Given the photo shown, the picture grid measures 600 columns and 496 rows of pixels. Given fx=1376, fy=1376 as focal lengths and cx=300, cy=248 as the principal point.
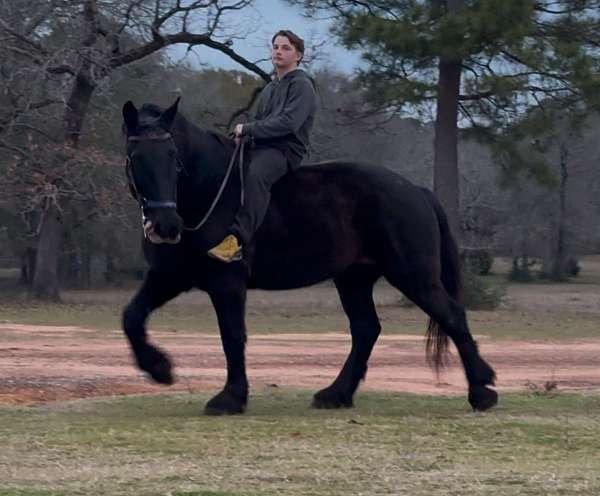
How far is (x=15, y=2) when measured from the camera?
33.9 m

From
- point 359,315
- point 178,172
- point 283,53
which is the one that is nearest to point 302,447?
point 178,172

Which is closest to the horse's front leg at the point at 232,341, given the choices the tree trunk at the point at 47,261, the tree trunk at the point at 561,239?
the tree trunk at the point at 47,261

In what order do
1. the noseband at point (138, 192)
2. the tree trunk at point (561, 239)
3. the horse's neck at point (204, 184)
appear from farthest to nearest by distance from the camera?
the tree trunk at point (561, 239) → the horse's neck at point (204, 184) → the noseband at point (138, 192)

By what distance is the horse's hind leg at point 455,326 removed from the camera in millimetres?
10398

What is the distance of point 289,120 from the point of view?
1006 centimetres

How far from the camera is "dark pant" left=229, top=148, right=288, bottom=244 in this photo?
9.77 metres

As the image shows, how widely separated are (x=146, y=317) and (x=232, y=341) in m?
0.65

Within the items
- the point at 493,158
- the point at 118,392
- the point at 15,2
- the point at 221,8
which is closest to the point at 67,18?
the point at 15,2

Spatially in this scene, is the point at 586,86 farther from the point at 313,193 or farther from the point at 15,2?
the point at 313,193

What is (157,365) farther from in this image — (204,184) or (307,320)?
(307,320)

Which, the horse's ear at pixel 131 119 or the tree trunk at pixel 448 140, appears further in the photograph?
the tree trunk at pixel 448 140

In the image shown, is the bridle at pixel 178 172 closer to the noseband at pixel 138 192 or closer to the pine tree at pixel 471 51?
the noseband at pixel 138 192

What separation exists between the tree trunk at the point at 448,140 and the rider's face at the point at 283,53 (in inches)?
860

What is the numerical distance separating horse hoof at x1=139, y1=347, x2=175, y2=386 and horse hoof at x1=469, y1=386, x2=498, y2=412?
227 cm
